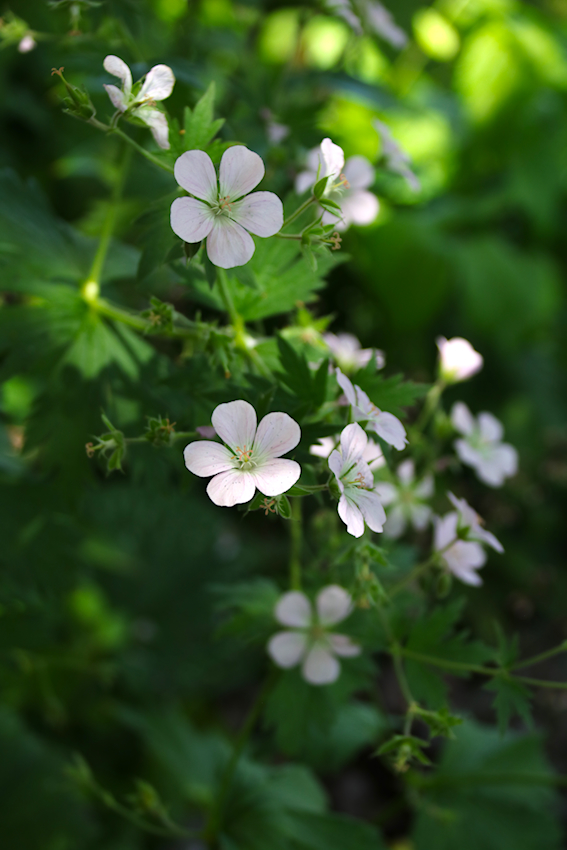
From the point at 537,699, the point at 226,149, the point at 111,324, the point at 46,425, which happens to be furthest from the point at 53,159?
the point at 537,699

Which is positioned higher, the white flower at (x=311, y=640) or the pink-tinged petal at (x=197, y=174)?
the pink-tinged petal at (x=197, y=174)

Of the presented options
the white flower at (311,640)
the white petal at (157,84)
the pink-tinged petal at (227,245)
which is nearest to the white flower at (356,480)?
the pink-tinged petal at (227,245)

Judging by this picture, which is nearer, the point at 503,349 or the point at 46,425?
the point at 46,425

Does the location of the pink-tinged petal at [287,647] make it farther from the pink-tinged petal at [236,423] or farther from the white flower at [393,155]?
the white flower at [393,155]

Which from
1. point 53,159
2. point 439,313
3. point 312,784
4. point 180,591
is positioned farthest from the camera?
point 439,313

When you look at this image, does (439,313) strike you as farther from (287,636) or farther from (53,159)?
(287,636)

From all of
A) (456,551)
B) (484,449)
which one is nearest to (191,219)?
(456,551)

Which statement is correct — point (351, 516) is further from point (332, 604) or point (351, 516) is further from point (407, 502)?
point (407, 502)
